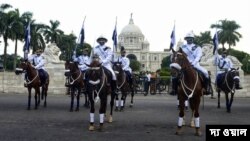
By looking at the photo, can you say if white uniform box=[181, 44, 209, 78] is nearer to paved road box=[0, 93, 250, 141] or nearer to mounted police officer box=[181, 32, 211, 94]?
mounted police officer box=[181, 32, 211, 94]

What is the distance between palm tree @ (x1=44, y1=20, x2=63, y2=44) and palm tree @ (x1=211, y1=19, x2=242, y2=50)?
30201 mm

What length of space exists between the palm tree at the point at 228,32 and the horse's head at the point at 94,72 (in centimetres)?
7687

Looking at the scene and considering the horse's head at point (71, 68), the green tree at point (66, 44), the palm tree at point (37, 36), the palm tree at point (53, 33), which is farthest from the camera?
the green tree at point (66, 44)

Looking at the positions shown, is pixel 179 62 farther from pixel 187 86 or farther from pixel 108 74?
pixel 108 74

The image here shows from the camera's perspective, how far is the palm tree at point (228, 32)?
287 ft

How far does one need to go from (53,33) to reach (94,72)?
74895mm

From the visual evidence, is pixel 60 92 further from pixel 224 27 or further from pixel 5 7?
pixel 224 27

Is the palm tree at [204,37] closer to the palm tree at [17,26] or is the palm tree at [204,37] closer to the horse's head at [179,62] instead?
the palm tree at [17,26]

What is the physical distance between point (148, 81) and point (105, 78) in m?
24.7

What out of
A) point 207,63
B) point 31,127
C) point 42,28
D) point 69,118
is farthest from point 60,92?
point 42,28

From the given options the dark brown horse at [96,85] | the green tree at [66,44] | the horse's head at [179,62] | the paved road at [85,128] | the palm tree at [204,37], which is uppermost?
the palm tree at [204,37]

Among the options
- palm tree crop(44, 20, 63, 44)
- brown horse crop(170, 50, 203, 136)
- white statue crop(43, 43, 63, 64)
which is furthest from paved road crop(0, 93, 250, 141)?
palm tree crop(44, 20, 63, 44)

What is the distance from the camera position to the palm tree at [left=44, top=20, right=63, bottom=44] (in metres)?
85.5

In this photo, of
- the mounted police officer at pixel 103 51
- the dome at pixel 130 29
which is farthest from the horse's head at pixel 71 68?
the dome at pixel 130 29
